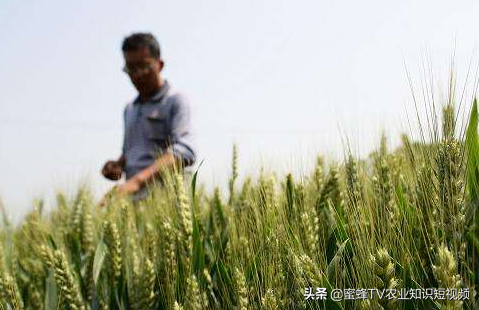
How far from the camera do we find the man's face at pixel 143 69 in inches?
130

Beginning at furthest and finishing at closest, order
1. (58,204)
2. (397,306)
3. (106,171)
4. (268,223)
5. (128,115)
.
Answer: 1. (128,115)
2. (106,171)
3. (58,204)
4. (268,223)
5. (397,306)

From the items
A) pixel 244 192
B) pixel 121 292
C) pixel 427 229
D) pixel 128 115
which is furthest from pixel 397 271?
pixel 128 115

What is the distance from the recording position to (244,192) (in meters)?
1.90

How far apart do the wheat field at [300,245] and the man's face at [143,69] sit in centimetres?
139

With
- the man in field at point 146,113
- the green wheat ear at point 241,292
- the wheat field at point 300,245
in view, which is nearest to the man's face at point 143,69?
the man in field at point 146,113

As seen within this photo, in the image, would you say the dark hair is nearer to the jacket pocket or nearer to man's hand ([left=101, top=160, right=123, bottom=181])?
the jacket pocket

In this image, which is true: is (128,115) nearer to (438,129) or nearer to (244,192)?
(244,192)

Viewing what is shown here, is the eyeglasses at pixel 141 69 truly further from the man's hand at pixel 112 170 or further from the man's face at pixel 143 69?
the man's hand at pixel 112 170

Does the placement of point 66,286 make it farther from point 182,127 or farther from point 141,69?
point 141,69

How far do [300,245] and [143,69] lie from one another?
2.49 metres

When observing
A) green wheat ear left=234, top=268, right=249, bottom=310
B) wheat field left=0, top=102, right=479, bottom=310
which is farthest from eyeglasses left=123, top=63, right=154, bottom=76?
green wheat ear left=234, top=268, right=249, bottom=310

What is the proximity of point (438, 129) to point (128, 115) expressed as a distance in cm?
274

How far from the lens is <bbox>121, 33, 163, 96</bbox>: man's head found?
331cm

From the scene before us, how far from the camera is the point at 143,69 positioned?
10.8ft
